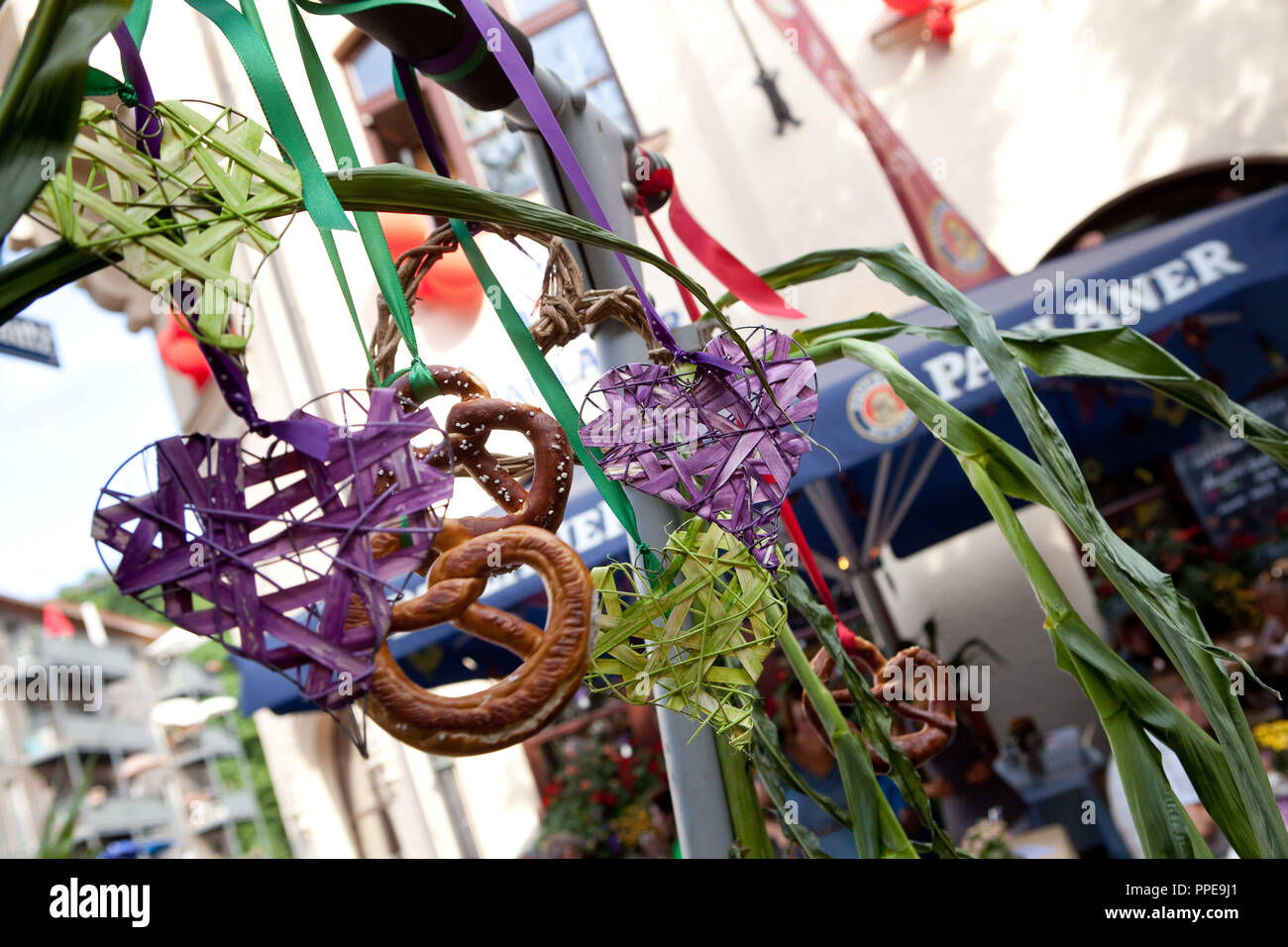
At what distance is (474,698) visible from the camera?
2.15 ft

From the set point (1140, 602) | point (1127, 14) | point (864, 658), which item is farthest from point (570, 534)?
point (1127, 14)

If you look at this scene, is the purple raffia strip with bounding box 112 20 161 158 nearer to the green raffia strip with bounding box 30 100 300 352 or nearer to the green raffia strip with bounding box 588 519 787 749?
the green raffia strip with bounding box 30 100 300 352

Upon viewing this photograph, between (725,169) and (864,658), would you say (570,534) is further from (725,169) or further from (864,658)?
(725,169)

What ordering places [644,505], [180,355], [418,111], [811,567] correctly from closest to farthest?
1. [418,111]
2. [644,505]
3. [811,567]
4. [180,355]

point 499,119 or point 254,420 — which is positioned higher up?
point 499,119

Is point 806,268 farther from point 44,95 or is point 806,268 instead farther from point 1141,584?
point 44,95

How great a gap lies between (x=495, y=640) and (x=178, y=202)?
1.22 ft

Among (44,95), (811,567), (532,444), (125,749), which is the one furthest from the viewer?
(125,749)

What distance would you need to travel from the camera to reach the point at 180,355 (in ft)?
20.1

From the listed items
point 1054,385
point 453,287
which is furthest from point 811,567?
point 453,287

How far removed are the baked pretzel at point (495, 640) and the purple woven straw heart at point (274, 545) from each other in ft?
0.11

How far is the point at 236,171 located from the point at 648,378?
1.30 ft

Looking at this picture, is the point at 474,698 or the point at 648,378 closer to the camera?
the point at 474,698

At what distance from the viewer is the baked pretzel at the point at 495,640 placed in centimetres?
64
